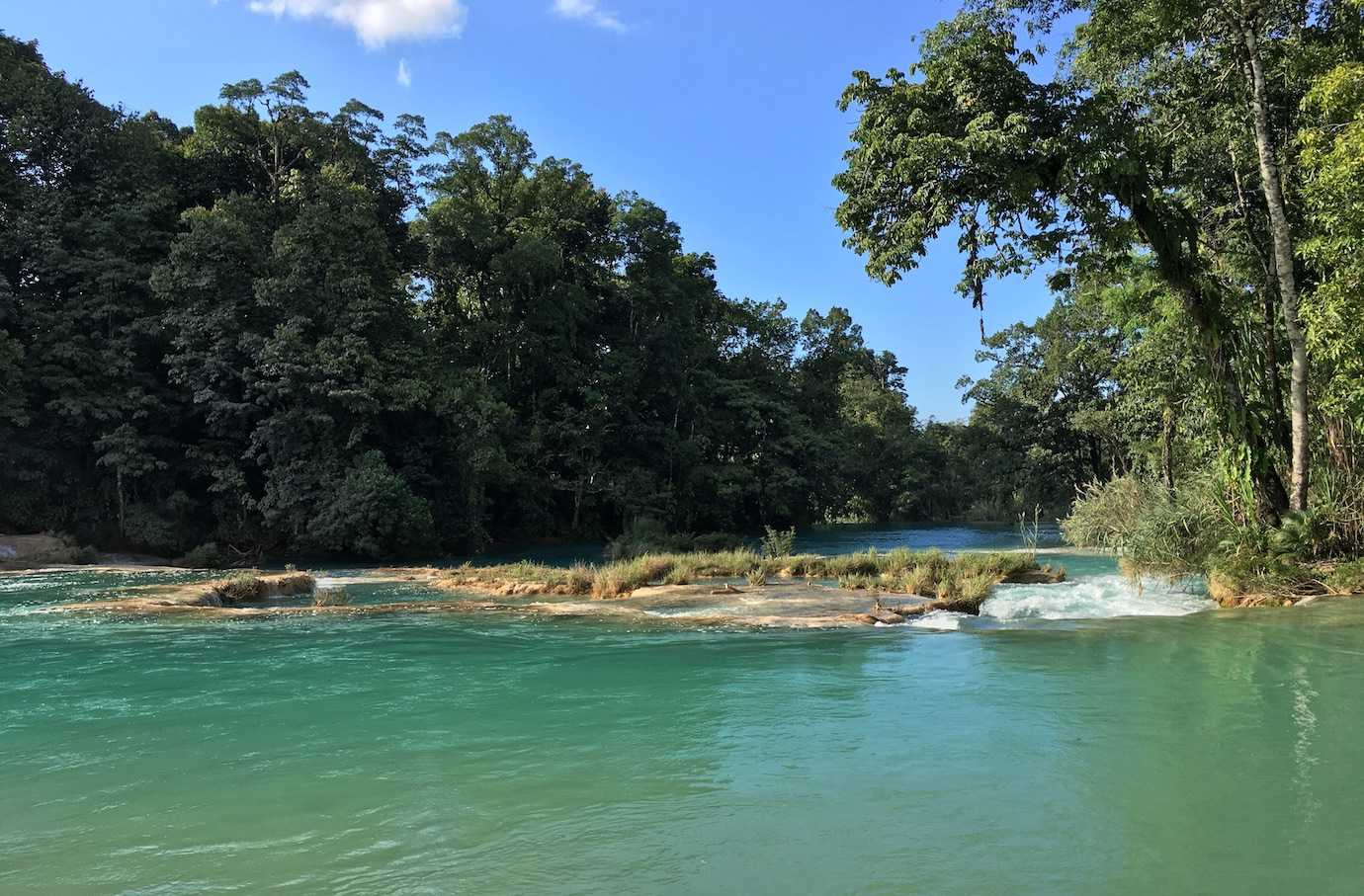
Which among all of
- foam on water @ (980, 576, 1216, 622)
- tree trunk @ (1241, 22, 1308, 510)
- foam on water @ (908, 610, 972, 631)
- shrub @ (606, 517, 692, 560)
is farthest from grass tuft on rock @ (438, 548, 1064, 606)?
shrub @ (606, 517, 692, 560)

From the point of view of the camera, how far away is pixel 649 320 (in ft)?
134

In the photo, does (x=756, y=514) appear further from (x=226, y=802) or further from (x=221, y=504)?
(x=226, y=802)

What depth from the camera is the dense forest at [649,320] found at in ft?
42.3

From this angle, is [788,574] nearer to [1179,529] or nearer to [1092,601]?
[1092,601]

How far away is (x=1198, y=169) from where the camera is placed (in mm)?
15234

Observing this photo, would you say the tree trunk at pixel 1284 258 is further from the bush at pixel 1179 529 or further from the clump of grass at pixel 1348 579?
the bush at pixel 1179 529

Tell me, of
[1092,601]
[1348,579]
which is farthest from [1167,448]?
[1348,579]

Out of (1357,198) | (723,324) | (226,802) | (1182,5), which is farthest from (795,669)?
(723,324)

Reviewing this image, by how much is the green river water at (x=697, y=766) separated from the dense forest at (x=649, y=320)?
595cm

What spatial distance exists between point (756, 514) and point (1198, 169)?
31320 millimetres

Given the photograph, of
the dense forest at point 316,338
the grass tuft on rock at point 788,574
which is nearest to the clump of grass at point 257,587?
the grass tuft on rock at point 788,574

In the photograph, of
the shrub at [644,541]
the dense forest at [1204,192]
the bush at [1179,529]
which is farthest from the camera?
the shrub at [644,541]

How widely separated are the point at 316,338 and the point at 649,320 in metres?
17.0

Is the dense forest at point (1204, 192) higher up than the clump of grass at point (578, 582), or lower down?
higher up
